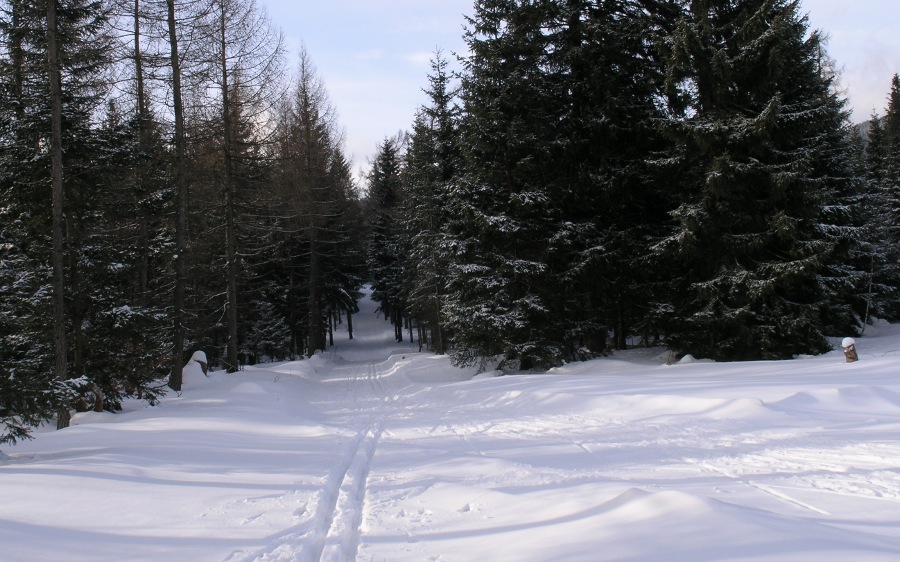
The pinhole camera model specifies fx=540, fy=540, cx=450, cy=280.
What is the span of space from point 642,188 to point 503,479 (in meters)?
14.8

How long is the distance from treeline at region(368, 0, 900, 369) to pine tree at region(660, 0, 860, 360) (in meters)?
0.06

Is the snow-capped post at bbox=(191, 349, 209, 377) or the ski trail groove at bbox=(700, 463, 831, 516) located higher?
the snow-capped post at bbox=(191, 349, 209, 377)

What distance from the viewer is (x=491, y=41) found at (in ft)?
60.3

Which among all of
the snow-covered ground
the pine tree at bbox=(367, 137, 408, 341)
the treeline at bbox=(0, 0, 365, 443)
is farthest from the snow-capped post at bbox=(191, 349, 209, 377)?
the pine tree at bbox=(367, 137, 408, 341)

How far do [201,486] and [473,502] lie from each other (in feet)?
9.86

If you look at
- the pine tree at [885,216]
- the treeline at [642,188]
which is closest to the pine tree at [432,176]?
the treeline at [642,188]

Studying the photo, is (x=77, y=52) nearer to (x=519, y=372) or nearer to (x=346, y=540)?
(x=346, y=540)

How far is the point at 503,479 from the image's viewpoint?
5891 millimetres

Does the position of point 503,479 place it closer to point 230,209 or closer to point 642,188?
point 642,188

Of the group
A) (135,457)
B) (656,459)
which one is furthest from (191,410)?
(656,459)

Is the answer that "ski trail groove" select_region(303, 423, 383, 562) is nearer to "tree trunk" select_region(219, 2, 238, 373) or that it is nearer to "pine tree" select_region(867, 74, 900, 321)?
"tree trunk" select_region(219, 2, 238, 373)

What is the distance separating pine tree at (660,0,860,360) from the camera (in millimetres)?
14547

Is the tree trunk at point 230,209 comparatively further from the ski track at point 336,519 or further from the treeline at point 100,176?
the ski track at point 336,519

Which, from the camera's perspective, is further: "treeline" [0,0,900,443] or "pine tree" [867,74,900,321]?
"pine tree" [867,74,900,321]
